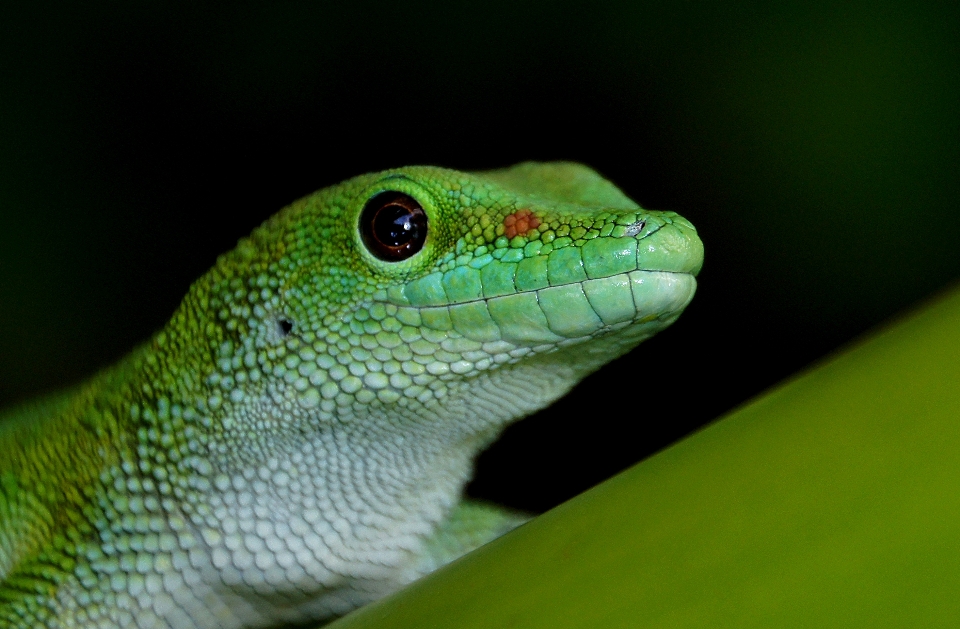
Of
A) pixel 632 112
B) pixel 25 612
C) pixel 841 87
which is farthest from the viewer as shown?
pixel 632 112

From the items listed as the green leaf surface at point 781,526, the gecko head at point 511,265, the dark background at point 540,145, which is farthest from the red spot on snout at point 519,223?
the dark background at point 540,145

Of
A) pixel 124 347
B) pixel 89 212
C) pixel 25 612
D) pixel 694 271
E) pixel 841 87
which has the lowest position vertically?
pixel 25 612

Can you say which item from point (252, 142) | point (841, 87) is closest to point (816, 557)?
point (841, 87)

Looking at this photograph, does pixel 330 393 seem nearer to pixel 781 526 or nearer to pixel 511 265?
pixel 511 265

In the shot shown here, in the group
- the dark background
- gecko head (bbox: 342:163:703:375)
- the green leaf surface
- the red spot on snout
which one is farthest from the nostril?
the dark background

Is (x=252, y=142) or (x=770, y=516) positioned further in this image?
(x=252, y=142)

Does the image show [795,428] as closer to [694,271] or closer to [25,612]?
[694,271]

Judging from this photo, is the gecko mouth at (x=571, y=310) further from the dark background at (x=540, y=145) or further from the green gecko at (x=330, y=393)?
the dark background at (x=540, y=145)
